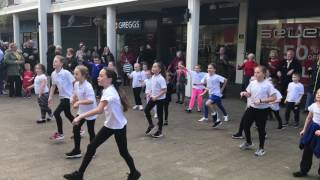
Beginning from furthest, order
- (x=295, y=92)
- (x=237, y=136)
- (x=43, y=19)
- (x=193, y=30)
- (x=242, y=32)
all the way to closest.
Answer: (x=43, y=19), (x=242, y=32), (x=193, y=30), (x=295, y=92), (x=237, y=136)

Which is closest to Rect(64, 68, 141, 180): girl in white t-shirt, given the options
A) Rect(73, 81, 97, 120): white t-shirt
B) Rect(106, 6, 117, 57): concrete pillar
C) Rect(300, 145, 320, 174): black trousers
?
Rect(73, 81, 97, 120): white t-shirt

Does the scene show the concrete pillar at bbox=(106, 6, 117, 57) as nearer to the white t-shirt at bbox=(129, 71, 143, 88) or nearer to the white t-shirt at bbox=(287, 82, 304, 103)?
the white t-shirt at bbox=(129, 71, 143, 88)

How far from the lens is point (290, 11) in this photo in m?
13.3

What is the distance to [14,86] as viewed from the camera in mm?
14203

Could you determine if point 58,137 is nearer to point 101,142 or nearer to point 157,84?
point 157,84

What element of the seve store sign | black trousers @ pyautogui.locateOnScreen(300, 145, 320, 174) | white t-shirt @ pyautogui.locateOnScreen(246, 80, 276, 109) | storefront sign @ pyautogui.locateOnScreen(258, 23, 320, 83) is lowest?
black trousers @ pyautogui.locateOnScreen(300, 145, 320, 174)

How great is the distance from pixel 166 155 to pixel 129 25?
50.9ft

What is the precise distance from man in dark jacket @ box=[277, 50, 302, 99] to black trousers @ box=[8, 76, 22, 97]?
29.5 ft

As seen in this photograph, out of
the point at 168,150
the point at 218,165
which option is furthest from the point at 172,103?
the point at 218,165

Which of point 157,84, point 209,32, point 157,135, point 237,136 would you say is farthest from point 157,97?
point 209,32

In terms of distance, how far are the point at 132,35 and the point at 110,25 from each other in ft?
16.5

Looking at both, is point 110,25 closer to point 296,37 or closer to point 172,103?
point 172,103

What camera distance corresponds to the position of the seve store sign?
68.3 ft

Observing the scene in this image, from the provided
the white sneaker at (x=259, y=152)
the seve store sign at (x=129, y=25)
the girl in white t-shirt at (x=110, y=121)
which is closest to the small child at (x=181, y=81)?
the white sneaker at (x=259, y=152)
